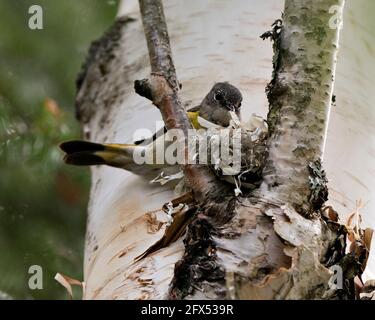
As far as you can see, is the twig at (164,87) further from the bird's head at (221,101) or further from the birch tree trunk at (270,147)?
the bird's head at (221,101)

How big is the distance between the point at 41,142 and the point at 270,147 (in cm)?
175

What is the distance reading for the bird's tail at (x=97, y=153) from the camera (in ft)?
5.97

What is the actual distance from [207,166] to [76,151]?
89 centimetres

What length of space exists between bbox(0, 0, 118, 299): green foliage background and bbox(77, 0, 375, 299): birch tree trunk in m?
0.62

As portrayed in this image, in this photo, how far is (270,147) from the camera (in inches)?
46.0

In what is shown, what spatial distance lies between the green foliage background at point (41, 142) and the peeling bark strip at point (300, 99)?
168 centimetres

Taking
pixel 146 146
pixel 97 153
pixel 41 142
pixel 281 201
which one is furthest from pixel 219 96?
pixel 41 142

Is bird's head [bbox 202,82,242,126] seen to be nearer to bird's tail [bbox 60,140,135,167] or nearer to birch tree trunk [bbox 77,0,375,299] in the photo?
birch tree trunk [bbox 77,0,375,299]

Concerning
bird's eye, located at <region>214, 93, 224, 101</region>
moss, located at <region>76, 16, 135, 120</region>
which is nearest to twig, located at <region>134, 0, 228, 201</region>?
bird's eye, located at <region>214, 93, 224, 101</region>

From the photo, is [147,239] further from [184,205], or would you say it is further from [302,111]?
[302,111]

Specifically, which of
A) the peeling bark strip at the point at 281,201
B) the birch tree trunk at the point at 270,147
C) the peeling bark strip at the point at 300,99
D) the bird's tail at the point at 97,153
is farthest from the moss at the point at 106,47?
the peeling bark strip at the point at 300,99

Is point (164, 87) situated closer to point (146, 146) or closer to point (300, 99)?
point (300, 99)

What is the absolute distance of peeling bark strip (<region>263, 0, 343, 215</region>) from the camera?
3.69 feet
